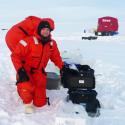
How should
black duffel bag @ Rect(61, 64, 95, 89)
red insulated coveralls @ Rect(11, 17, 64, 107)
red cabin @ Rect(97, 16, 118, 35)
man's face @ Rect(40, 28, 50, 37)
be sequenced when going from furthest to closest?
red cabin @ Rect(97, 16, 118, 35), black duffel bag @ Rect(61, 64, 95, 89), man's face @ Rect(40, 28, 50, 37), red insulated coveralls @ Rect(11, 17, 64, 107)

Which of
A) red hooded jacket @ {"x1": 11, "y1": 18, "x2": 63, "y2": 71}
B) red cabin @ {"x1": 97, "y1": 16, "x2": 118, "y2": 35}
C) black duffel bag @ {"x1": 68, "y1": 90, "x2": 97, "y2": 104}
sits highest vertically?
red hooded jacket @ {"x1": 11, "y1": 18, "x2": 63, "y2": 71}

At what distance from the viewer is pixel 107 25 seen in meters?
49.6

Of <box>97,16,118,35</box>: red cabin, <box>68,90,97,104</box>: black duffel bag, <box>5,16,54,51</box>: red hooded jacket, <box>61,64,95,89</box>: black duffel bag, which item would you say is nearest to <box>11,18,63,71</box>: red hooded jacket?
<box>5,16,54,51</box>: red hooded jacket

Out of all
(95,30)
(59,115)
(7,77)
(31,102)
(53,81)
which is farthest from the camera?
(95,30)

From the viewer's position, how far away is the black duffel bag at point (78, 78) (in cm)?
626

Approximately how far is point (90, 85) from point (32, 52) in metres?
1.10

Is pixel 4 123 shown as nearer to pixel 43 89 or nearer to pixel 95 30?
pixel 43 89

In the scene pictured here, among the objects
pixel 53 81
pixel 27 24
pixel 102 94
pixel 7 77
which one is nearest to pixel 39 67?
pixel 27 24

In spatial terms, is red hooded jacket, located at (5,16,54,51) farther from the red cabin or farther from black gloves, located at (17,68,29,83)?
the red cabin

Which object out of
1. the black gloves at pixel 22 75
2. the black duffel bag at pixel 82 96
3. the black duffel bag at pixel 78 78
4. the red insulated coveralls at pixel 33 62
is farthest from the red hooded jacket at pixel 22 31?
the black duffel bag at pixel 82 96

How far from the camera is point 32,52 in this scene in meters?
6.15

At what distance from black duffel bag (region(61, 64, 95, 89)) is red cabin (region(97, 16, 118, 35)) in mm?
42914

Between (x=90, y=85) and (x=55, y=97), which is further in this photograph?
(x=55, y=97)

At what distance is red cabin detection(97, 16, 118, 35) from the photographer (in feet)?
161
